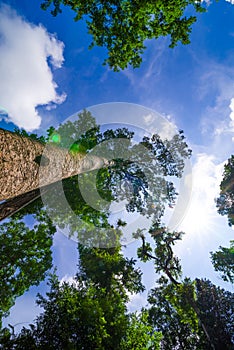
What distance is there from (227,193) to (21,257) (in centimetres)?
1933

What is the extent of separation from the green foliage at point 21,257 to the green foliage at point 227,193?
1673 cm

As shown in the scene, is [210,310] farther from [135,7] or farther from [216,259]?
[135,7]

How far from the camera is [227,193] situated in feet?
63.9

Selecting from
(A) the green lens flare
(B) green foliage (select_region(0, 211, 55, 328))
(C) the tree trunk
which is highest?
(A) the green lens flare

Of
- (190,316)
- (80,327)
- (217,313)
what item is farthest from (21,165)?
(217,313)

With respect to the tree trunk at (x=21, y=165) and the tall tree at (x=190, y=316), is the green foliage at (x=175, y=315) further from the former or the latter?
the tree trunk at (x=21, y=165)

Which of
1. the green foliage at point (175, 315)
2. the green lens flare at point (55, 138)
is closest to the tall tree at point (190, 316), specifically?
the green foliage at point (175, 315)

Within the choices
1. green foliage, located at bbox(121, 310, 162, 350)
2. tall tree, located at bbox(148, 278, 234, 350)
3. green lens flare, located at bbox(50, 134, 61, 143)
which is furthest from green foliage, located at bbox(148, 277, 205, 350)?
green lens flare, located at bbox(50, 134, 61, 143)

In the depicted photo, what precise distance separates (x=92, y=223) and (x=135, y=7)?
12287 millimetres

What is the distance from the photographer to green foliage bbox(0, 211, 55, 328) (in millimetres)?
13211

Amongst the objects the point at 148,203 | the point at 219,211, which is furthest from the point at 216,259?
the point at 148,203

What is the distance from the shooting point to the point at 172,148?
1455 cm

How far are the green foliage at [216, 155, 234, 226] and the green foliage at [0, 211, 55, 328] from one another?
659 inches

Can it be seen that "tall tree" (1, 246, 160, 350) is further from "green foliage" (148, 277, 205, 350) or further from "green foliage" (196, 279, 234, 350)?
"green foliage" (196, 279, 234, 350)
